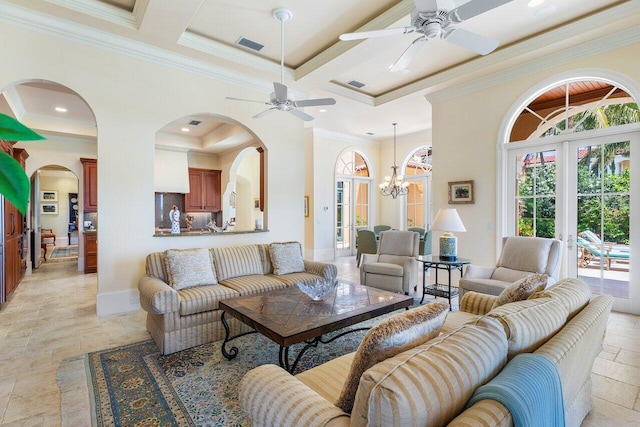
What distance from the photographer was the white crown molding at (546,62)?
12.4ft

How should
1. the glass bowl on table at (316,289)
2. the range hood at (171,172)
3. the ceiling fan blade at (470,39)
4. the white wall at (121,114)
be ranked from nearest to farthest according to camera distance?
1. the ceiling fan blade at (470,39)
2. the glass bowl on table at (316,289)
3. the white wall at (121,114)
4. the range hood at (171,172)

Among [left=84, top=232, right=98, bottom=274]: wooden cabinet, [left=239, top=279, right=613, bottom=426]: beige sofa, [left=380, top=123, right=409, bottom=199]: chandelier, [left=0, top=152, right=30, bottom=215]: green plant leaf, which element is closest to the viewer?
[left=0, top=152, right=30, bottom=215]: green plant leaf

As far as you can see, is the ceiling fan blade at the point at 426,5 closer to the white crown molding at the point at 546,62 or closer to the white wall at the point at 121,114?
the white crown molding at the point at 546,62

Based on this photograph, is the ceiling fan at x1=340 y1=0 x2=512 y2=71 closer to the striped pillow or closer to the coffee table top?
the coffee table top

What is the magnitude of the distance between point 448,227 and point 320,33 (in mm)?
2776

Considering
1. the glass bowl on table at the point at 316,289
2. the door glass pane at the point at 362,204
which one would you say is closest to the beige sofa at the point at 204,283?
the glass bowl on table at the point at 316,289

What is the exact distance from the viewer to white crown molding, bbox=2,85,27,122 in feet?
15.7

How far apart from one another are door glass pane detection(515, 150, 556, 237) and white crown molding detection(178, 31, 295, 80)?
3619 millimetres

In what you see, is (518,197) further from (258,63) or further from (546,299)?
(258,63)

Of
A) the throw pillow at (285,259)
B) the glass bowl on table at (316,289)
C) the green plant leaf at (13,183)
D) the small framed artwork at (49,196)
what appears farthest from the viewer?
the small framed artwork at (49,196)

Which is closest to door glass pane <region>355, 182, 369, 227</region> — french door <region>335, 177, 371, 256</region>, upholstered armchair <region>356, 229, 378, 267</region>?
french door <region>335, 177, 371, 256</region>

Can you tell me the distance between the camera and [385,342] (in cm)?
117

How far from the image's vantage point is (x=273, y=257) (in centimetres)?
412

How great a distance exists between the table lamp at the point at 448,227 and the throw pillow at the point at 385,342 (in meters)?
2.99
